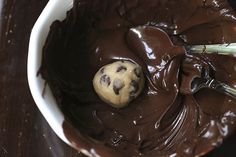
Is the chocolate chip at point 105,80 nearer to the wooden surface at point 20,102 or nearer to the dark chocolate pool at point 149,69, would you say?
the dark chocolate pool at point 149,69

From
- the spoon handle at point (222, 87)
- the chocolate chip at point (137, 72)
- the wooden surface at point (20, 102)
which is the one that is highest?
the spoon handle at point (222, 87)

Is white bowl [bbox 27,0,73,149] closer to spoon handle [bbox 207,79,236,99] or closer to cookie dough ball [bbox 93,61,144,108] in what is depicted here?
cookie dough ball [bbox 93,61,144,108]

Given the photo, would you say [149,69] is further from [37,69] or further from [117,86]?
[37,69]

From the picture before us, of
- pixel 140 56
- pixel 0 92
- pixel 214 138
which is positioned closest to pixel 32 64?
pixel 0 92

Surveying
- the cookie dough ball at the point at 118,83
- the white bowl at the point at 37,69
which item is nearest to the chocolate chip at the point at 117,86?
the cookie dough ball at the point at 118,83

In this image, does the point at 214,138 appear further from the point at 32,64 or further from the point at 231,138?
the point at 32,64

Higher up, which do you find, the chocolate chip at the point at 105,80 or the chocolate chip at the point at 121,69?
the chocolate chip at the point at 121,69

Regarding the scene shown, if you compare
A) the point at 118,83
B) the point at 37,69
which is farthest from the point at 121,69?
the point at 37,69

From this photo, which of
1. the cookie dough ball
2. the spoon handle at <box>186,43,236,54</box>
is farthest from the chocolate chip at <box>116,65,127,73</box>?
the spoon handle at <box>186,43,236,54</box>
